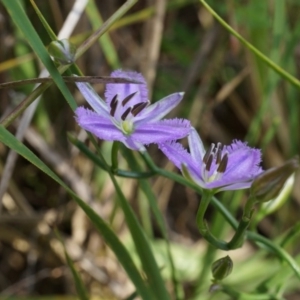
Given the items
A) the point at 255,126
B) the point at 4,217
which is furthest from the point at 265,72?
the point at 4,217

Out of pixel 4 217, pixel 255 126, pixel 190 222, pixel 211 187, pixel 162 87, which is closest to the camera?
Answer: pixel 211 187

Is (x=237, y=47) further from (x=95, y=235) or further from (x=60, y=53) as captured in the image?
(x=60, y=53)

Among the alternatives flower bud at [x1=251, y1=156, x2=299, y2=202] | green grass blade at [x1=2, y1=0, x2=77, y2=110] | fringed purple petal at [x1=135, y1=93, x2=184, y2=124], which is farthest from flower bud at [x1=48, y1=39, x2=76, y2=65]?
flower bud at [x1=251, y1=156, x2=299, y2=202]

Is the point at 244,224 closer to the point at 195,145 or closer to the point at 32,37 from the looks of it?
the point at 195,145

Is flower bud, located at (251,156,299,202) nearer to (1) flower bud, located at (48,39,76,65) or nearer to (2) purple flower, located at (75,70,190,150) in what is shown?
(2) purple flower, located at (75,70,190,150)

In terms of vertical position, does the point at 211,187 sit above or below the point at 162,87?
below
